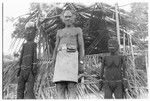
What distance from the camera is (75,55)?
3996mm

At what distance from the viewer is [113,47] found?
4324 mm

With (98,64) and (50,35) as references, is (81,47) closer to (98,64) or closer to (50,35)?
(98,64)

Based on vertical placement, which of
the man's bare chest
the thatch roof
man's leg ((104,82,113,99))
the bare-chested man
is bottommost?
man's leg ((104,82,113,99))

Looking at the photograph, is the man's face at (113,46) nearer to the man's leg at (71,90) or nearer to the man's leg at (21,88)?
the man's leg at (71,90)

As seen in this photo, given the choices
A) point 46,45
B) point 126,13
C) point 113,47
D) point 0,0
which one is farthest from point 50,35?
point 113,47

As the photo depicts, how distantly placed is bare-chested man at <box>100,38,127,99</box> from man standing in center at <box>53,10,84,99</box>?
0.47 meters

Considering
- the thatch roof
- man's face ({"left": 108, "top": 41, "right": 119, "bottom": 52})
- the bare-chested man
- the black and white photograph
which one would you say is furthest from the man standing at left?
the thatch roof

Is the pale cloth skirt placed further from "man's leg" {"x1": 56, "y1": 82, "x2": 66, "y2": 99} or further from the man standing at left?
the man standing at left

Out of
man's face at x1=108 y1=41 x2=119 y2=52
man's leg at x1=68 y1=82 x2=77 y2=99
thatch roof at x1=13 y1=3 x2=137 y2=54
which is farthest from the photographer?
thatch roof at x1=13 y1=3 x2=137 y2=54

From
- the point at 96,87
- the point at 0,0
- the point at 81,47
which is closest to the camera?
the point at 81,47

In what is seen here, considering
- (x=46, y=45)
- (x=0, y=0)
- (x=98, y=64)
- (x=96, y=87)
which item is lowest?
(x=96, y=87)

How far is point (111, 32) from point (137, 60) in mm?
1034

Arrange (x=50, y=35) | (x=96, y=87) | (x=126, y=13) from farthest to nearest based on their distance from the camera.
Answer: (x=50, y=35) < (x=126, y=13) < (x=96, y=87)

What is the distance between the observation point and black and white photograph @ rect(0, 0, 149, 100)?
4090 mm
